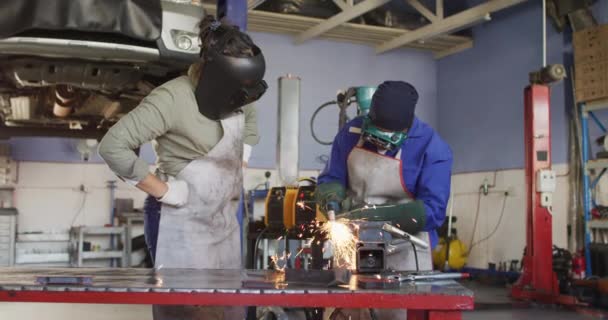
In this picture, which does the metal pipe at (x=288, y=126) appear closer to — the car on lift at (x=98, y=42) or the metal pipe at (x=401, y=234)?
the car on lift at (x=98, y=42)

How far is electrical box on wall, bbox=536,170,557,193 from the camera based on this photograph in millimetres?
6719

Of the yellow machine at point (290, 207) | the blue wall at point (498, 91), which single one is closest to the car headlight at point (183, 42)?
the yellow machine at point (290, 207)

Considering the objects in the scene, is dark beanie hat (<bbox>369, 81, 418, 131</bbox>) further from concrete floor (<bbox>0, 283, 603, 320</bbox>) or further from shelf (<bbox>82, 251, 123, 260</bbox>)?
shelf (<bbox>82, 251, 123, 260</bbox>)

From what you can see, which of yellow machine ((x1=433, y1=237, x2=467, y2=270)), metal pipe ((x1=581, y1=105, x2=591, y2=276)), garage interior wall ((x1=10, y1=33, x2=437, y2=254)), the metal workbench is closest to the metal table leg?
the metal workbench

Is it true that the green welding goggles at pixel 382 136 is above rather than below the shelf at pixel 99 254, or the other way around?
above

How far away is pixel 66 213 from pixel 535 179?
19.4ft

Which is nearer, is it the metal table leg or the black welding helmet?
the metal table leg

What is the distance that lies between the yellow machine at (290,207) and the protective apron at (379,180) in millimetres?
1882

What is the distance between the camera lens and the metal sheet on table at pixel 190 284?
1.70 metres

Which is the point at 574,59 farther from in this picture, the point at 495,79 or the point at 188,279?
the point at 188,279

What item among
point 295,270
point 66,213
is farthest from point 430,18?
point 295,270

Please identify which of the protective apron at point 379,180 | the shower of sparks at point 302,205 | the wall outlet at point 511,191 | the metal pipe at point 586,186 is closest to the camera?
the protective apron at point 379,180

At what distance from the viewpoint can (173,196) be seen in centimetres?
274

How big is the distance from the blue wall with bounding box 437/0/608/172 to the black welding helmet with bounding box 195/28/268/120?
6.60m
